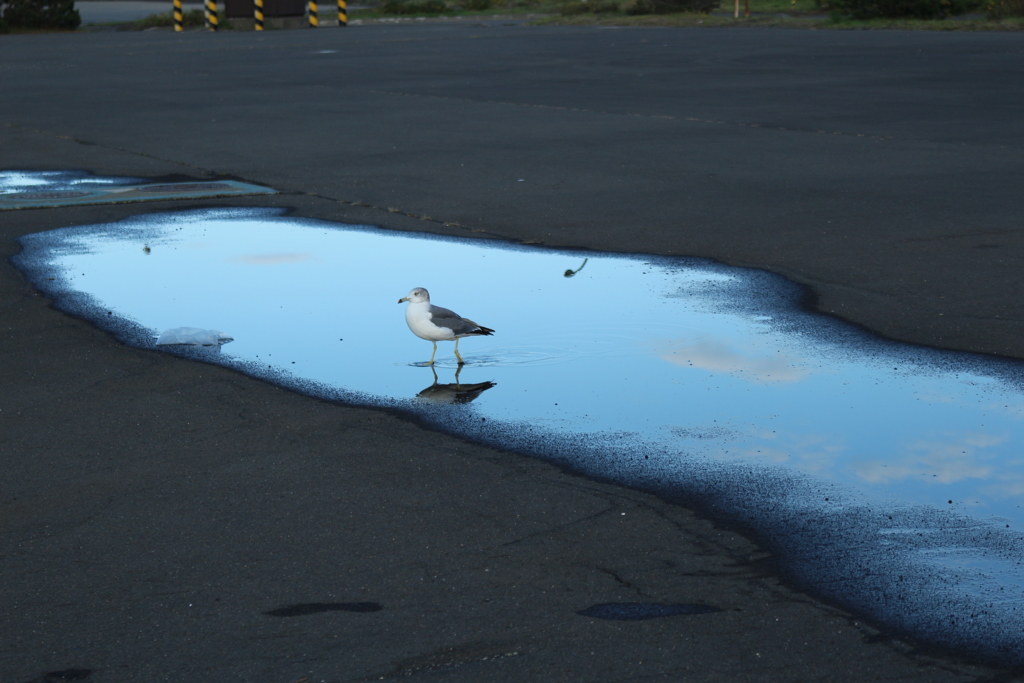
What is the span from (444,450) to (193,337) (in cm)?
242

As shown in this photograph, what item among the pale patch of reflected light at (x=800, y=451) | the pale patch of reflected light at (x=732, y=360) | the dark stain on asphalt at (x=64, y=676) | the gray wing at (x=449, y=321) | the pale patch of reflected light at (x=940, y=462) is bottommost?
the dark stain on asphalt at (x=64, y=676)

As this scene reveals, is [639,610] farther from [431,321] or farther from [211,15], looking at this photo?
[211,15]

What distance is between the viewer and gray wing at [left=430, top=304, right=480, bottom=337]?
676cm

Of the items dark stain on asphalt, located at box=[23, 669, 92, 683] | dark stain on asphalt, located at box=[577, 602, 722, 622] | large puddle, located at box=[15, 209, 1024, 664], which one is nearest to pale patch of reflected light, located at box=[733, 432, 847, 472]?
large puddle, located at box=[15, 209, 1024, 664]

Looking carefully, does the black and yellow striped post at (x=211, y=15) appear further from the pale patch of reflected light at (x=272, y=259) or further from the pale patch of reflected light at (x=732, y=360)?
the pale patch of reflected light at (x=732, y=360)

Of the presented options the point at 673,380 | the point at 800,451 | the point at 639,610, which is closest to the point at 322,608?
the point at 639,610

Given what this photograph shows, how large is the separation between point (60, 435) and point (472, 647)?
2.81 m

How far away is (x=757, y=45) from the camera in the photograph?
30.7 meters

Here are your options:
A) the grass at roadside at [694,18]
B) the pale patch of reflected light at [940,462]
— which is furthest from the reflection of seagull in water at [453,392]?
the grass at roadside at [694,18]

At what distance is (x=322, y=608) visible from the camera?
4.20 meters

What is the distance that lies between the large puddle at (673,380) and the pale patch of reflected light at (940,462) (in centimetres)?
1

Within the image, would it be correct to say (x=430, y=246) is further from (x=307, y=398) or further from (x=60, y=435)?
(x=60, y=435)

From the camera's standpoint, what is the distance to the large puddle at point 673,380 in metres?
4.62

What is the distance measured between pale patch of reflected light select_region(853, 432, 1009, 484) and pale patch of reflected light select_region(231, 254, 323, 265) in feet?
17.7
